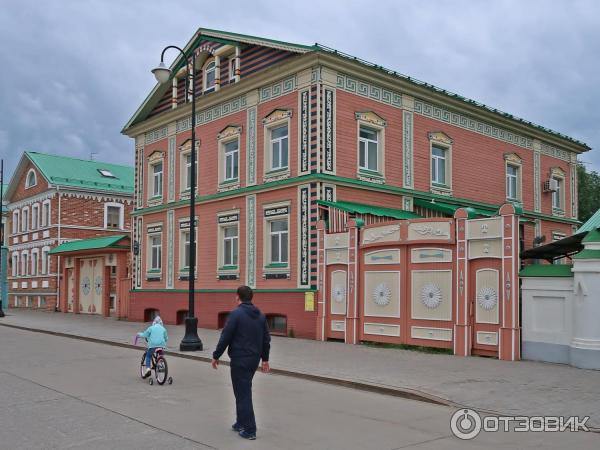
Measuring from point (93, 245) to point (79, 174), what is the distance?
10093 mm

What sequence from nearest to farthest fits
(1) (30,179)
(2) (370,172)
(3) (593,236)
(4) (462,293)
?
(3) (593,236) < (4) (462,293) < (2) (370,172) < (1) (30,179)

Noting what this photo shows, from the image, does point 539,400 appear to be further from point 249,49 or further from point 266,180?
point 249,49

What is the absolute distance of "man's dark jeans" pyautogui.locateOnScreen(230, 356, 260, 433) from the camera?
7516mm

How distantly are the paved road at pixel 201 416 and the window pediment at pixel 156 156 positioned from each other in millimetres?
16134

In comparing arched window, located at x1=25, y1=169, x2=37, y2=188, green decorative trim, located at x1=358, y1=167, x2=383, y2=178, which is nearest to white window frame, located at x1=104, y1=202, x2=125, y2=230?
arched window, located at x1=25, y1=169, x2=37, y2=188

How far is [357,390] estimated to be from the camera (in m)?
11.3

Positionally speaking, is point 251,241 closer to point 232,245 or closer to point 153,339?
point 232,245

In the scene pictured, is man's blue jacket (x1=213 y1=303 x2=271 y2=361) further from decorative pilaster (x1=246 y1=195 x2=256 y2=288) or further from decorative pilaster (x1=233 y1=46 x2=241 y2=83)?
decorative pilaster (x1=233 y1=46 x2=241 y2=83)

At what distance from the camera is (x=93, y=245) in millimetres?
32812

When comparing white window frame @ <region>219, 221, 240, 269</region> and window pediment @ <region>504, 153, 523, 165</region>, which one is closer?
white window frame @ <region>219, 221, 240, 269</region>

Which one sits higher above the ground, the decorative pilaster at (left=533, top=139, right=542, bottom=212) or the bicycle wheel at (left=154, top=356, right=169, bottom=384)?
the decorative pilaster at (left=533, top=139, right=542, bottom=212)

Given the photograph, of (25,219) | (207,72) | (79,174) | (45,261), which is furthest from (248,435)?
(25,219)

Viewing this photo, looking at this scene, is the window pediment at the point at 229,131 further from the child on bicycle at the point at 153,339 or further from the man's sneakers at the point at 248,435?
the man's sneakers at the point at 248,435

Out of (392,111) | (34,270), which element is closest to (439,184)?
(392,111)
